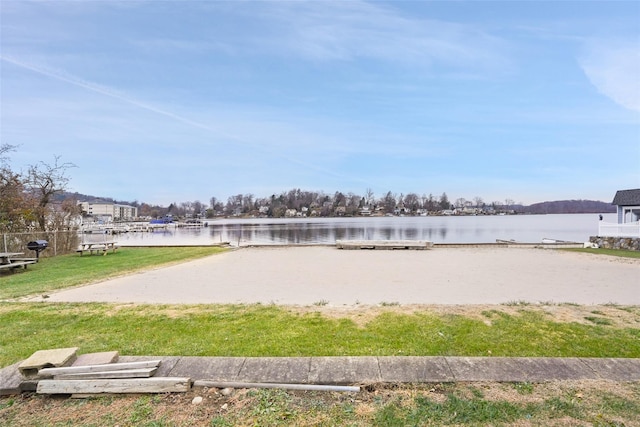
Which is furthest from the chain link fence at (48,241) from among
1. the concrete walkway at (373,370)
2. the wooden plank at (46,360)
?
the concrete walkway at (373,370)

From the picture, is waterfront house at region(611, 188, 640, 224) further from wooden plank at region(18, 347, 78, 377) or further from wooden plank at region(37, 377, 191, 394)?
wooden plank at region(18, 347, 78, 377)

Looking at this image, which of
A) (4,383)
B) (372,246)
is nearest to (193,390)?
(4,383)

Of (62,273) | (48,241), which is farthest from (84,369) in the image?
(48,241)

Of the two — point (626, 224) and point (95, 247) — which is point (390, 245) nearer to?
point (626, 224)

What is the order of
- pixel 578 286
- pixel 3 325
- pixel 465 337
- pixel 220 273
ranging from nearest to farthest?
pixel 465 337, pixel 3 325, pixel 578 286, pixel 220 273

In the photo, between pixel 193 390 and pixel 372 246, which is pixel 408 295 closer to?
pixel 193 390

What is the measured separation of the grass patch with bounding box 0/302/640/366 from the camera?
392 cm

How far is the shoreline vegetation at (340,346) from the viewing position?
271 cm

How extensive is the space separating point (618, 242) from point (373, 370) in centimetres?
2241

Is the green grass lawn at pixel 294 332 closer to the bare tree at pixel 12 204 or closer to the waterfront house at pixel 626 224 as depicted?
the bare tree at pixel 12 204

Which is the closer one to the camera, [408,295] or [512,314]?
[512,314]

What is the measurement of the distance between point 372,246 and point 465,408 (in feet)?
60.4

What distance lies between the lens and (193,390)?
3137 mm

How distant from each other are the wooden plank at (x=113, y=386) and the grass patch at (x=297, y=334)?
74 centimetres
